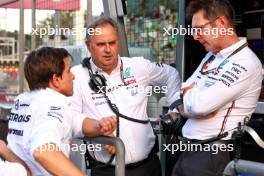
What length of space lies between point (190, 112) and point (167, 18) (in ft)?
6.11

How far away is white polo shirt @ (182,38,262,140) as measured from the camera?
9.25 feet

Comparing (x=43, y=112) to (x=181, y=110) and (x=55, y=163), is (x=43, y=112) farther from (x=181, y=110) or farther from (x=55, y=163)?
(x=181, y=110)

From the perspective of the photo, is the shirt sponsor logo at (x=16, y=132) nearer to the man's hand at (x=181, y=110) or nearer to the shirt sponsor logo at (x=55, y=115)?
the shirt sponsor logo at (x=55, y=115)

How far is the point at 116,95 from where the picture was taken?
139 inches

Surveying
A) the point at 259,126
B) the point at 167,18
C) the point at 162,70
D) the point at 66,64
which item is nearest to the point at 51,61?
the point at 66,64

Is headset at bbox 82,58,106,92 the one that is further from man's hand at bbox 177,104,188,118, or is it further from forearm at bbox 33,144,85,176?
forearm at bbox 33,144,85,176

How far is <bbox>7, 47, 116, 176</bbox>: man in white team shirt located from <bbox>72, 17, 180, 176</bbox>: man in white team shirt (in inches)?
18.8

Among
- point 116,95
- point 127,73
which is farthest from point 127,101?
point 127,73

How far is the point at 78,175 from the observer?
2426 millimetres

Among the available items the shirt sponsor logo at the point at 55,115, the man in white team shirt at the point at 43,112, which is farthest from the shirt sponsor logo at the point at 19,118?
the shirt sponsor logo at the point at 55,115

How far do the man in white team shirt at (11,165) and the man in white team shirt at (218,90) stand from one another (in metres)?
0.84

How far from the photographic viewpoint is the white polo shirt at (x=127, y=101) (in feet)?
11.4

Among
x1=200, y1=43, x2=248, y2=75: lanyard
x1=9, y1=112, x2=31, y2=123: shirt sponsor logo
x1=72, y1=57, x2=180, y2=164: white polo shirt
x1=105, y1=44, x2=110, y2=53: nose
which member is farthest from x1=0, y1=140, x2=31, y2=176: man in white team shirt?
x1=200, y1=43, x2=248, y2=75: lanyard

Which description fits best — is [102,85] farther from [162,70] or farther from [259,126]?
[259,126]
